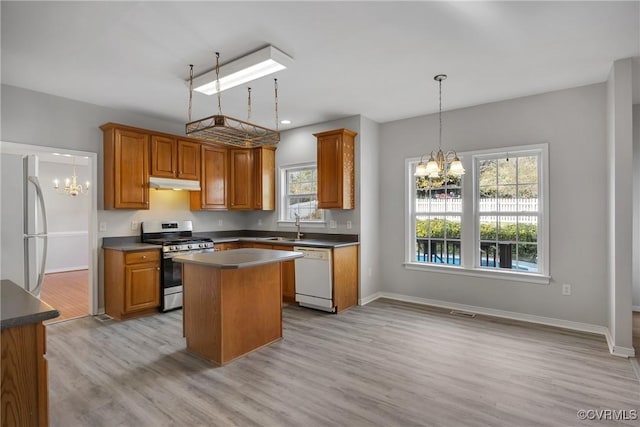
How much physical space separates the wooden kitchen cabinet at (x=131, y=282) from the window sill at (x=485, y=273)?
11.7 feet

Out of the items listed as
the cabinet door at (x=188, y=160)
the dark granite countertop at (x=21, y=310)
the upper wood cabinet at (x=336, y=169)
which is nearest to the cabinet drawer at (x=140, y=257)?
the cabinet door at (x=188, y=160)

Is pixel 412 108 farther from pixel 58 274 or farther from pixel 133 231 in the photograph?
pixel 58 274

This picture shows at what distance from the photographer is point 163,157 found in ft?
16.0

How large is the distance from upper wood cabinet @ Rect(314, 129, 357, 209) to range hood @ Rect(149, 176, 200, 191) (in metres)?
1.99

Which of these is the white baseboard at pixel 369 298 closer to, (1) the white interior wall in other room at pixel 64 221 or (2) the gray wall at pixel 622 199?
(2) the gray wall at pixel 622 199

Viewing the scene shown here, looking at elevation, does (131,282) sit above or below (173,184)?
below

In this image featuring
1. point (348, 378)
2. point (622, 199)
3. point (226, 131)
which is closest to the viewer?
point (348, 378)

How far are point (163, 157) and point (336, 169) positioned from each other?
253 cm

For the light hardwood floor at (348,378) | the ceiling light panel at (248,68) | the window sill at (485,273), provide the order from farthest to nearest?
1. the window sill at (485,273)
2. the ceiling light panel at (248,68)
3. the light hardwood floor at (348,378)

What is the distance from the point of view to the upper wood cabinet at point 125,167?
433 centimetres

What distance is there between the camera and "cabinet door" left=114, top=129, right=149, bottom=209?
Answer: 171 inches

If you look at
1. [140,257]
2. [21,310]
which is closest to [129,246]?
[140,257]

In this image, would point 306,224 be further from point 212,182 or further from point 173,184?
point 173,184

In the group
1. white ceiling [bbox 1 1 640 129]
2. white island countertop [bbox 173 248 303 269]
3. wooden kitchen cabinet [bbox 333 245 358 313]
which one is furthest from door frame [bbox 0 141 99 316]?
wooden kitchen cabinet [bbox 333 245 358 313]
